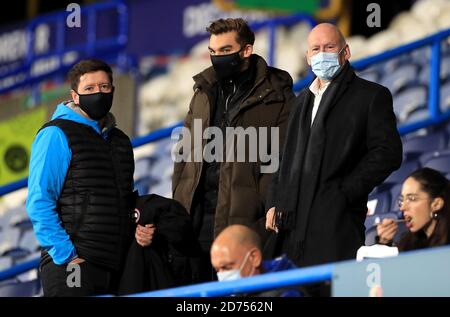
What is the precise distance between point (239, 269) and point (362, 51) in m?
6.93

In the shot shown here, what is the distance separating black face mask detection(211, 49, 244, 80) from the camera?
23.1 feet

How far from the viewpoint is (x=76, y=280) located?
6.73m

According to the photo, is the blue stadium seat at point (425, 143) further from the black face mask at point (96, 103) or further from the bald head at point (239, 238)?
the bald head at point (239, 238)

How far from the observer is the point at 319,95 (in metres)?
6.70

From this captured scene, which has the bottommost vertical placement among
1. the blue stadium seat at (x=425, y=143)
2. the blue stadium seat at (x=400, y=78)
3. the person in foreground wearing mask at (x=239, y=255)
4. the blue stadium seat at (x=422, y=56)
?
the person in foreground wearing mask at (x=239, y=255)

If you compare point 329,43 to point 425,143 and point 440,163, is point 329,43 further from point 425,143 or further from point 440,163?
point 425,143

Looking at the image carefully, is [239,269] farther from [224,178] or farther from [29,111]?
[29,111]

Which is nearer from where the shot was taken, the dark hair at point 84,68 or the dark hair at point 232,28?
the dark hair at point 84,68

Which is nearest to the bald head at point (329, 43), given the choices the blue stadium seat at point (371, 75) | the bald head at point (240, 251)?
the bald head at point (240, 251)

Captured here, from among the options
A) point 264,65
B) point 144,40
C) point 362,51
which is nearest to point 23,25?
point 144,40

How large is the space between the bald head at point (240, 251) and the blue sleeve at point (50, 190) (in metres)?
1.03

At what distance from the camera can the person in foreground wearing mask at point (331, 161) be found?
6395mm

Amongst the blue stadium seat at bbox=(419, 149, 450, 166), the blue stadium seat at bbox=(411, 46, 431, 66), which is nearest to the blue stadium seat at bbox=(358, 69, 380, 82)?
the blue stadium seat at bbox=(411, 46, 431, 66)

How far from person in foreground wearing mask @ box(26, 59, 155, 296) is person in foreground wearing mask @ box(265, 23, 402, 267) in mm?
741
